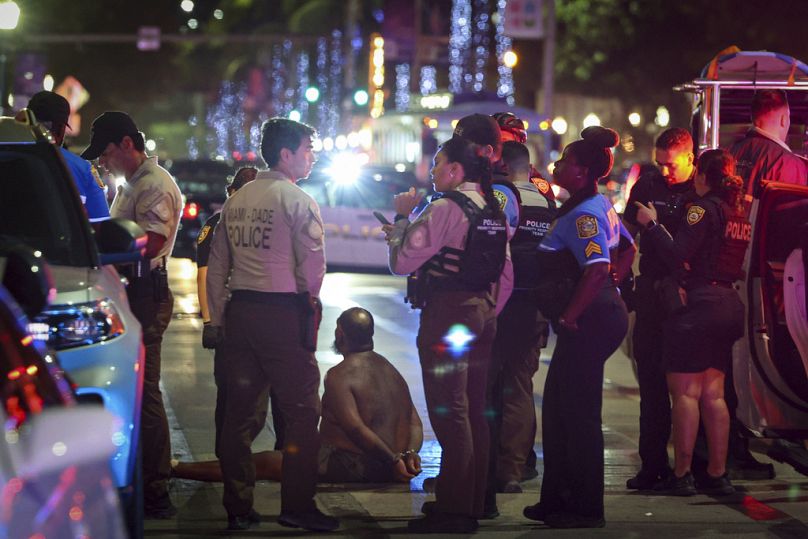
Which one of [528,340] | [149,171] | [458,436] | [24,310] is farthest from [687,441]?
[24,310]

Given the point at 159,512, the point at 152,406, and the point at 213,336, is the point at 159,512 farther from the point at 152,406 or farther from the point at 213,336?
the point at 213,336

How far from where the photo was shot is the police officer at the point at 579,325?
22.2 feet

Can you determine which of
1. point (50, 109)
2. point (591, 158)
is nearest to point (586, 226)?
point (591, 158)

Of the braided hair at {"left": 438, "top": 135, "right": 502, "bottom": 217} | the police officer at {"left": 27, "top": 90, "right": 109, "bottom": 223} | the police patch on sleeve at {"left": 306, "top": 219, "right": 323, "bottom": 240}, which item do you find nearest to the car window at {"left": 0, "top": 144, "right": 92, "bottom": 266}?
the police officer at {"left": 27, "top": 90, "right": 109, "bottom": 223}

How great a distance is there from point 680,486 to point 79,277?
3.47 metres

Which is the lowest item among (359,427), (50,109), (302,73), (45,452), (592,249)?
(359,427)

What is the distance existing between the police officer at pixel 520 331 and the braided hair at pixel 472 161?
812mm

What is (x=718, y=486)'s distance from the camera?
303 inches

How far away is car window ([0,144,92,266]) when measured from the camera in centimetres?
620

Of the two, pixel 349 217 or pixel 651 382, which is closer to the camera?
pixel 651 382

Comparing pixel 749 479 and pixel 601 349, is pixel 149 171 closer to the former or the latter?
pixel 601 349

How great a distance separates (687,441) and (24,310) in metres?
4.41

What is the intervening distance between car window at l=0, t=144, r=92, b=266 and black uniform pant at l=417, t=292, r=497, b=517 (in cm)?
162

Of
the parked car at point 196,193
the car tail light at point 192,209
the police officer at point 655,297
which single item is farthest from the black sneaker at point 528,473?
the car tail light at point 192,209
